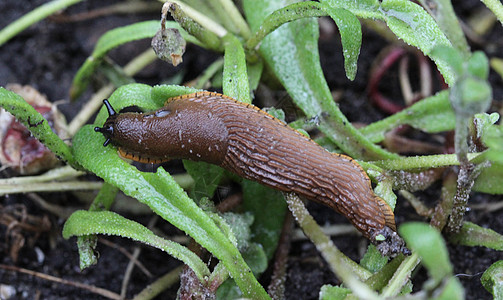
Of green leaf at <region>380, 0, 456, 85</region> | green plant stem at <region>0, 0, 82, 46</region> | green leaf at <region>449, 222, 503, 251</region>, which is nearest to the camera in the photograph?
green leaf at <region>380, 0, 456, 85</region>

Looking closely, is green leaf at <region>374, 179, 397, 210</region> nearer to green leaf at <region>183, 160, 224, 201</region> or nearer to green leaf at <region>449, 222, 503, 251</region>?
green leaf at <region>449, 222, 503, 251</region>

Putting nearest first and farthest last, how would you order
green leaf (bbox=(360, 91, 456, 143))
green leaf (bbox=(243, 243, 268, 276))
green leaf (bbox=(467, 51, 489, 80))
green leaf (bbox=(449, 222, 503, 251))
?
green leaf (bbox=(467, 51, 489, 80)) < green leaf (bbox=(449, 222, 503, 251)) < green leaf (bbox=(243, 243, 268, 276)) < green leaf (bbox=(360, 91, 456, 143))

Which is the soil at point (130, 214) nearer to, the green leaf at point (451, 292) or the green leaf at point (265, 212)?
the green leaf at point (265, 212)

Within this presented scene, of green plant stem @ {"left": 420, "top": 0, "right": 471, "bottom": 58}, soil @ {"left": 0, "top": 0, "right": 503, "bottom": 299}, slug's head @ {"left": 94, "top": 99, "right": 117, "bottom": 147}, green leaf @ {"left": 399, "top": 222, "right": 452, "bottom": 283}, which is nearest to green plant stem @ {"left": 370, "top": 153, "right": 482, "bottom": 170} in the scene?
soil @ {"left": 0, "top": 0, "right": 503, "bottom": 299}

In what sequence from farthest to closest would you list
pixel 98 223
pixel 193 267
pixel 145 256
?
pixel 145 256
pixel 98 223
pixel 193 267

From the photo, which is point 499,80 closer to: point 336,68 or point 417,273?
point 336,68

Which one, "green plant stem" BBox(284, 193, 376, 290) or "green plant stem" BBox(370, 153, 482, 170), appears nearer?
"green plant stem" BBox(284, 193, 376, 290)

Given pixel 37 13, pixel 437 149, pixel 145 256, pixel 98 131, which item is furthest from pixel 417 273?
pixel 37 13
